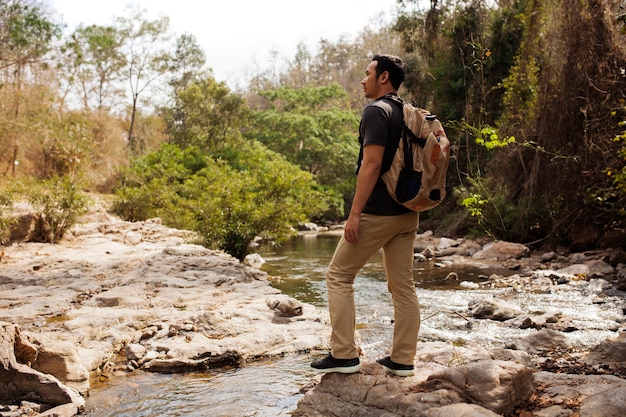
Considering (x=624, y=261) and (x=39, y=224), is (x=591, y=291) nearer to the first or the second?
(x=624, y=261)

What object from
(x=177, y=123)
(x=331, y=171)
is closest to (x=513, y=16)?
(x=331, y=171)

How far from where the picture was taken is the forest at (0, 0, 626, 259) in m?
11.0

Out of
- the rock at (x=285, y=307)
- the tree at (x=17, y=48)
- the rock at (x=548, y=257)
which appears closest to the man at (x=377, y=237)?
the rock at (x=285, y=307)

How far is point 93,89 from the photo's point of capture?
32875 mm

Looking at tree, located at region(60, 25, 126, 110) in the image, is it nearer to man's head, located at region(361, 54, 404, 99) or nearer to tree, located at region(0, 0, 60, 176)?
tree, located at region(0, 0, 60, 176)

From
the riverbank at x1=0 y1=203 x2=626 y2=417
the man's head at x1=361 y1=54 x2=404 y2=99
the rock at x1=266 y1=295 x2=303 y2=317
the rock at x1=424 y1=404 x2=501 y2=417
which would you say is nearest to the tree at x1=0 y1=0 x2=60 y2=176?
the riverbank at x1=0 y1=203 x2=626 y2=417

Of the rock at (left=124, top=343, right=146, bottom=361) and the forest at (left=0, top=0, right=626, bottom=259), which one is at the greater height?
the forest at (left=0, top=0, right=626, bottom=259)

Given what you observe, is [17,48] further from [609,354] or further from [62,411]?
[609,354]

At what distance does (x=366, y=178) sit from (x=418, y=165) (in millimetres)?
306

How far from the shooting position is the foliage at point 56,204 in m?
10.8

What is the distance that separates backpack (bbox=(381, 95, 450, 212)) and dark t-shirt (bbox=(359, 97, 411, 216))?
33 millimetres

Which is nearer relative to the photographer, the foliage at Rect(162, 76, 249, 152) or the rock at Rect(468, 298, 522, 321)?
the rock at Rect(468, 298, 522, 321)

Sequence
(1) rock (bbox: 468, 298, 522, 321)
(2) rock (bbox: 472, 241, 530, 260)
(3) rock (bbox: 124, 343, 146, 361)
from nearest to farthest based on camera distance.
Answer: (3) rock (bbox: 124, 343, 146, 361)
(1) rock (bbox: 468, 298, 522, 321)
(2) rock (bbox: 472, 241, 530, 260)

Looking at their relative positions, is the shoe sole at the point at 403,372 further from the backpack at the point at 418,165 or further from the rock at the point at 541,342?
the rock at the point at 541,342
